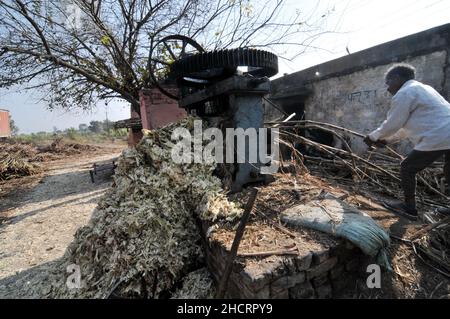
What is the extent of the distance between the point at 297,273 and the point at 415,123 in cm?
211

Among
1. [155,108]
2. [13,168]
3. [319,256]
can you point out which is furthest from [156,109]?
[13,168]

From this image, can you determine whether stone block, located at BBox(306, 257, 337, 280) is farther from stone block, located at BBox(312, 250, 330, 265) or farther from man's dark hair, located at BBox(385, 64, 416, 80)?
man's dark hair, located at BBox(385, 64, 416, 80)

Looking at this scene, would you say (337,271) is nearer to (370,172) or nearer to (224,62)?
(224,62)

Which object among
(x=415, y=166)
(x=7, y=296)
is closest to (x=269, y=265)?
(x=415, y=166)

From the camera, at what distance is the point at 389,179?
13.4 feet

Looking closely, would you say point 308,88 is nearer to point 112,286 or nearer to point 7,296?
point 112,286

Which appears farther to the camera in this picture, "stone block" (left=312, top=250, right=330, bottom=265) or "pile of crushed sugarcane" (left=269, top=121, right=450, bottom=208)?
"pile of crushed sugarcane" (left=269, top=121, right=450, bottom=208)

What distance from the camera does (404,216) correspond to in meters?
2.94

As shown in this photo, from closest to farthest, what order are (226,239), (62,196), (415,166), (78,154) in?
1. (226,239)
2. (415,166)
3. (62,196)
4. (78,154)

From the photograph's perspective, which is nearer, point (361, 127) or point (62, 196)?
point (361, 127)

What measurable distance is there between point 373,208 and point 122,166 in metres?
3.01

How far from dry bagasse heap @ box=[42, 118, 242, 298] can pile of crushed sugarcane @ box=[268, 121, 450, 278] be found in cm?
171

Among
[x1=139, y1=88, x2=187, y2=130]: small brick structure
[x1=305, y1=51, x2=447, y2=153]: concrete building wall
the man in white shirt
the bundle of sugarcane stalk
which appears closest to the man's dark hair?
the man in white shirt

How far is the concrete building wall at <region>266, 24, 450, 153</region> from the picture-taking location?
4988mm
